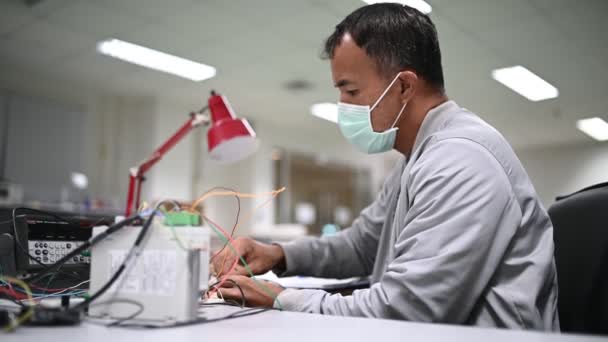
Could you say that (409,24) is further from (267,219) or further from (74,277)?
(267,219)

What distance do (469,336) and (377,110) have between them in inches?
25.7

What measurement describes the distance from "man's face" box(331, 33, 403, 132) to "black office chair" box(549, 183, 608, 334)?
17.5 inches

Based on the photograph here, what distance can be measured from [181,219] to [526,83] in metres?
3.10

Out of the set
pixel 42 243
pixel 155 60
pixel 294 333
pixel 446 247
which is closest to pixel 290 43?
pixel 155 60

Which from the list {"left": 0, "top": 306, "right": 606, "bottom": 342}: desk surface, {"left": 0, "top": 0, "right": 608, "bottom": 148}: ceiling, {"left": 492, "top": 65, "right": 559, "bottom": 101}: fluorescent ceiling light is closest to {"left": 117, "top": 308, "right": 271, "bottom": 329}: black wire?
{"left": 0, "top": 306, "right": 606, "bottom": 342}: desk surface

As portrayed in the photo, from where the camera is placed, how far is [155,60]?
4.09m

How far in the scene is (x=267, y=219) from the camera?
632cm

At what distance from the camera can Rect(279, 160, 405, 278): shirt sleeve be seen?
49.4 inches

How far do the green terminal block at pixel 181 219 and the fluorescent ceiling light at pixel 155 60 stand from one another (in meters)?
3.47

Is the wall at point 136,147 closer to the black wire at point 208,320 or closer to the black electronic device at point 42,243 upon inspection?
the black electronic device at point 42,243

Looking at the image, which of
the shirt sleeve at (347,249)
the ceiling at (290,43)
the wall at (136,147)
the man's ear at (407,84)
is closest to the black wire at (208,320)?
the shirt sleeve at (347,249)

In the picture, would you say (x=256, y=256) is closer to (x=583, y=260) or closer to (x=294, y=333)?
(x=294, y=333)

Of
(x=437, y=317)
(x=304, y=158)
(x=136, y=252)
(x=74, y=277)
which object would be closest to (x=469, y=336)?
(x=437, y=317)

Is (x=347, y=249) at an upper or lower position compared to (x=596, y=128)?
lower
